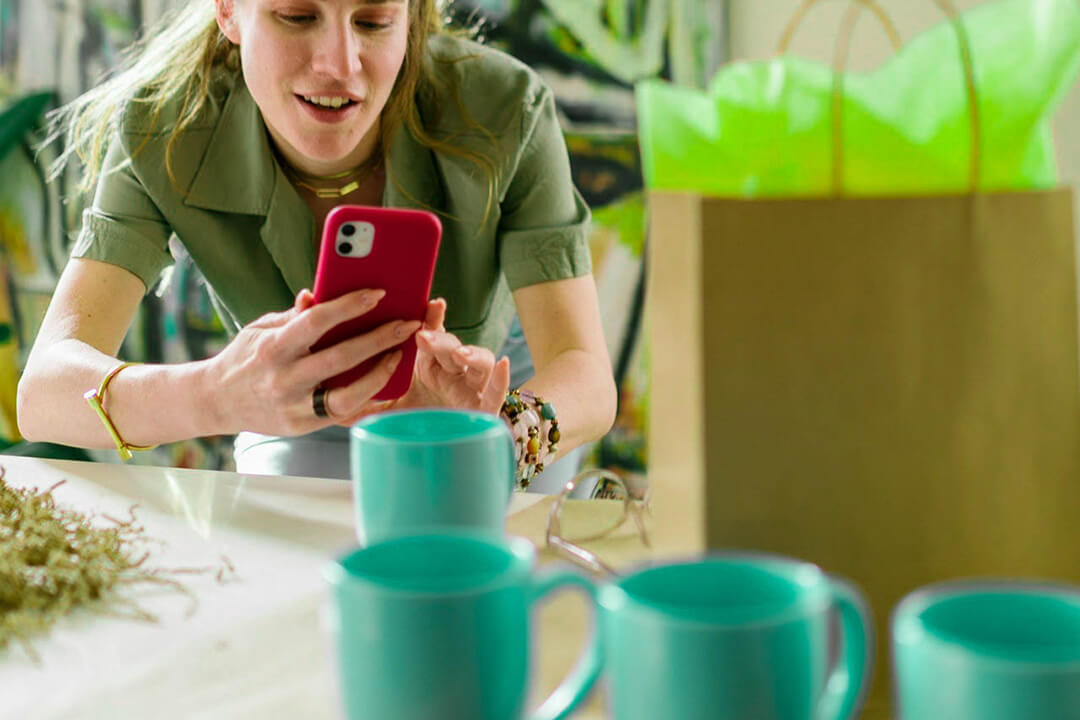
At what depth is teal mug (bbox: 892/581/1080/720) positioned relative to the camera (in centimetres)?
37

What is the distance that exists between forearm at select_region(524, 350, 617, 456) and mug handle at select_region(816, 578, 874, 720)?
0.77 metres

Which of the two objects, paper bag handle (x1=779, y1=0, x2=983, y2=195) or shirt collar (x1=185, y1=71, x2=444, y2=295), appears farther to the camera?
shirt collar (x1=185, y1=71, x2=444, y2=295)

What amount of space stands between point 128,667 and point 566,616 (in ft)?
0.83

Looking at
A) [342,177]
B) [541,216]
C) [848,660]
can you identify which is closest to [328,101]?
[342,177]

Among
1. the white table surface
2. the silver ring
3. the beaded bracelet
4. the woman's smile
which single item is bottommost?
the white table surface

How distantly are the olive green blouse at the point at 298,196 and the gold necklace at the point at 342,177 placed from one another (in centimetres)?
3

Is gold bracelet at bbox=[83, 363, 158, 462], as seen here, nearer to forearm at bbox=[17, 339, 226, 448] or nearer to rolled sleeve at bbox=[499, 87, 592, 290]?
forearm at bbox=[17, 339, 226, 448]

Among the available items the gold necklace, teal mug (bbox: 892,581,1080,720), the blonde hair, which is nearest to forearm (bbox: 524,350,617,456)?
the blonde hair

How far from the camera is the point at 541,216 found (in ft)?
4.66

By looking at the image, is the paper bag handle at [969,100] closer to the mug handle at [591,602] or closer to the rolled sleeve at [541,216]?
the mug handle at [591,602]

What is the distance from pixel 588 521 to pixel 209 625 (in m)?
0.30

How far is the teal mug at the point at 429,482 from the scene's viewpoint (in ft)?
2.21

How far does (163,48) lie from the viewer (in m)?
1.43

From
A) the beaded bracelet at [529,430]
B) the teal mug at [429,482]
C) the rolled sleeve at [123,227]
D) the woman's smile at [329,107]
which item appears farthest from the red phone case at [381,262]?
the rolled sleeve at [123,227]
